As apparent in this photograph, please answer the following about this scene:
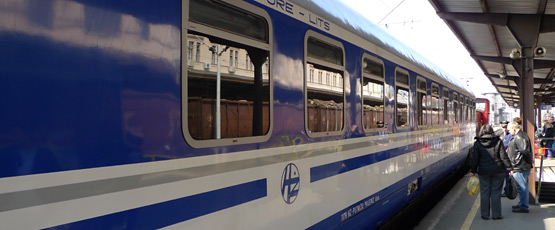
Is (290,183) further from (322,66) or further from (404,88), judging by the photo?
(404,88)

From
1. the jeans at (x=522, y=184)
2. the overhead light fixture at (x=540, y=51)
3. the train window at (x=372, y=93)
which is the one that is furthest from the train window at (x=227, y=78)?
the overhead light fixture at (x=540, y=51)

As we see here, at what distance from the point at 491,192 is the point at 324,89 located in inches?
178

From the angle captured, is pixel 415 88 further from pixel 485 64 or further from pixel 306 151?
pixel 485 64

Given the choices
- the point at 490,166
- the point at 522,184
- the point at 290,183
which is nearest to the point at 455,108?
the point at 522,184

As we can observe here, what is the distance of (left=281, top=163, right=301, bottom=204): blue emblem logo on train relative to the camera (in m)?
3.57

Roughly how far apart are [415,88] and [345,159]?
11.8ft

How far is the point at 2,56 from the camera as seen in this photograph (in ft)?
5.61

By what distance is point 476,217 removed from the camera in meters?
7.52

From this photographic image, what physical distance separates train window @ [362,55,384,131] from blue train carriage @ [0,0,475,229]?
143 mm

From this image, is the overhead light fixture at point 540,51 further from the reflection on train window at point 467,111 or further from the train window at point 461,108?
the reflection on train window at point 467,111

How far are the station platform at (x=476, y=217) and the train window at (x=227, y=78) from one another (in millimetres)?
4915

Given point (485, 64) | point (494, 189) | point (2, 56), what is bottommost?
point (494, 189)

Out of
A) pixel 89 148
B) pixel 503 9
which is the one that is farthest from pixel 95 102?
pixel 503 9

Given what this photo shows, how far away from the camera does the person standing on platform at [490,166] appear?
7.04 metres
